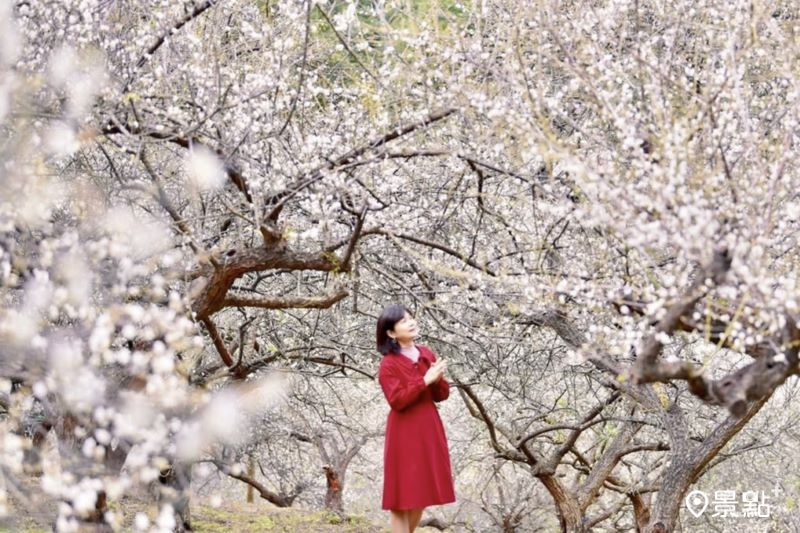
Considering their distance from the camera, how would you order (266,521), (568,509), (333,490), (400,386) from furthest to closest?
(333,490), (266,521), (568,509), (400,386)

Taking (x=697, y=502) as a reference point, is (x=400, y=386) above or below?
below

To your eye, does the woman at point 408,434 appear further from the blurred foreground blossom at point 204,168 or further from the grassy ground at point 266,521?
the grassy ground at point 266,521

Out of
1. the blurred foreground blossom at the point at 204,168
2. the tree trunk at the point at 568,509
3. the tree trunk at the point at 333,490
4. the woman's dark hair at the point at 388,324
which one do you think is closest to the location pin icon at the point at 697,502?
the tree trunk at the point at 568,509

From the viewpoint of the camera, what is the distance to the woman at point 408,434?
4.84 meters

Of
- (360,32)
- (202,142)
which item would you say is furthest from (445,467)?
(360,32)

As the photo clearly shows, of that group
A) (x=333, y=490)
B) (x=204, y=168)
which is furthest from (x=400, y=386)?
(x=333, y=490)

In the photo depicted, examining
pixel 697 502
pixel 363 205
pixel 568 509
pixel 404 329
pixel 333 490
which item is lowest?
pixel 568 509

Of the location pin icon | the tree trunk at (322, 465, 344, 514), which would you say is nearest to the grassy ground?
the tree trunk at (322, 465, 344, 514)

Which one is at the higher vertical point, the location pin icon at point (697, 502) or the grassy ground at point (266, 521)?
the location pin icon at point (697, 502)

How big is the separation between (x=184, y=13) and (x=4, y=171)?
2.01 metres

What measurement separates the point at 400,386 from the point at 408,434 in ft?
0.84

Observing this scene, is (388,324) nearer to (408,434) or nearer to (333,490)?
(408,434)

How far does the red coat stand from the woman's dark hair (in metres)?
0.05

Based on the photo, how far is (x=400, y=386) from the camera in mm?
4801
